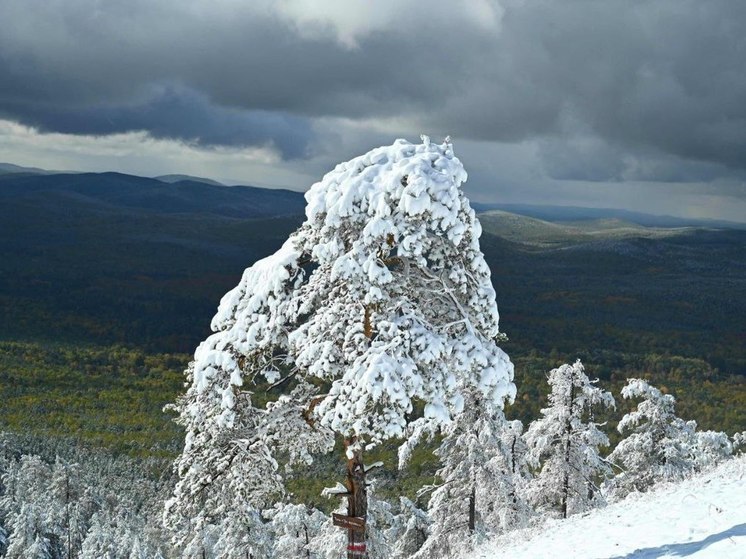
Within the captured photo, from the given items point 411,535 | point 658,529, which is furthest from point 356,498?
point 411,535

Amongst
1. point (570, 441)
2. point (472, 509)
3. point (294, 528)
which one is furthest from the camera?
point (294, 528)

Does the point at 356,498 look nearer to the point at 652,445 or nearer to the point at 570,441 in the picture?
the point at 570,441

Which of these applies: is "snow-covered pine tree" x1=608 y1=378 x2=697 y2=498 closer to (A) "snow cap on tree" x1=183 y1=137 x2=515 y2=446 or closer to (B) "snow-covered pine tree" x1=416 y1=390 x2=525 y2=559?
(B) "snow-covered pine tree" x1=416 y1=390 x2=525 y2=559

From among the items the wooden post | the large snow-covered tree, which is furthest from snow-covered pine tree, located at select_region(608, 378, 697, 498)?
the wooden post

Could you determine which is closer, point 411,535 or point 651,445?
point 651,445

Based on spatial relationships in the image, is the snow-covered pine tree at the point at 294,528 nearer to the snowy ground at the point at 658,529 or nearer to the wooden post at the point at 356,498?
the snowy ground at the point at 658,529

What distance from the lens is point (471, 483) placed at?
2272 centimetres

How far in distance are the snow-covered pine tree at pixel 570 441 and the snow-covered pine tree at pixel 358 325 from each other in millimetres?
14119

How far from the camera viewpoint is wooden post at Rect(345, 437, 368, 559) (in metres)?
12.2

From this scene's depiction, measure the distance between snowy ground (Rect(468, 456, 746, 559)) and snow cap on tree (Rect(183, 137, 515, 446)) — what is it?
3.32 m

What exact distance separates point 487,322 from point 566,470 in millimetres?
15447

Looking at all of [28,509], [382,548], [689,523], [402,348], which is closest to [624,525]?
[689,523]

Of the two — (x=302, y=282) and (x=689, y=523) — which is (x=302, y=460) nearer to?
(x=302, y=282)

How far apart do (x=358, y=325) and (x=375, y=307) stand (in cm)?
46
